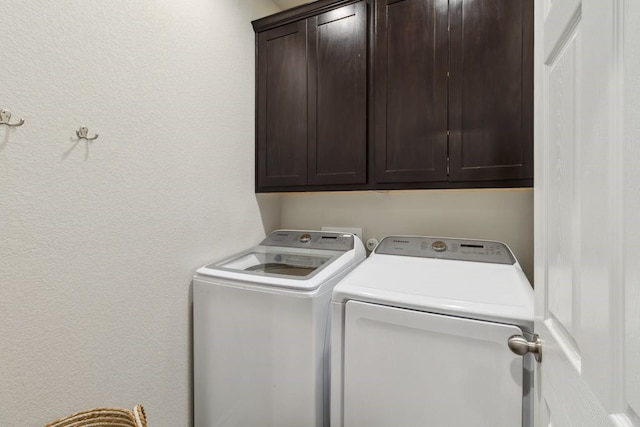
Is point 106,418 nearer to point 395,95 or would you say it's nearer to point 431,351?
point 431,351

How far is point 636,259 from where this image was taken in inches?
12.5

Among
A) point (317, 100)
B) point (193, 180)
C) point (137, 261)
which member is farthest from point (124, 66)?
point (317, 100)

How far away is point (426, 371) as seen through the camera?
0.95m

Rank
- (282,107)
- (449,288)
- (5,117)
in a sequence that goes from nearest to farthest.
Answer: (5,117) → (449,288) → (282,107)

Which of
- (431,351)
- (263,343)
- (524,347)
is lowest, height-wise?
(263,343)

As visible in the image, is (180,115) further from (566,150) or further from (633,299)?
(633,299)

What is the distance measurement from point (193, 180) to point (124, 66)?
21.3 inches

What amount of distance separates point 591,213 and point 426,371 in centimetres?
75

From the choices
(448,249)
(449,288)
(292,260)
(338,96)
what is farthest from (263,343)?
(338,96)

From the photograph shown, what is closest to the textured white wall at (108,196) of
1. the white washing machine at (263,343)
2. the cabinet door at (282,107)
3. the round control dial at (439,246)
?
the white washing machine at (263,343)

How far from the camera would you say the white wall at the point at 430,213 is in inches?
63.4

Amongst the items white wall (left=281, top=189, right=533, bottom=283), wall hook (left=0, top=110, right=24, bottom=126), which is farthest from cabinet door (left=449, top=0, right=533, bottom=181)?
wall hook (left=0, top=110, right=24, bottom=126)

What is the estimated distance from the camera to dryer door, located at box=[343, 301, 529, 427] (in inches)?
34.1

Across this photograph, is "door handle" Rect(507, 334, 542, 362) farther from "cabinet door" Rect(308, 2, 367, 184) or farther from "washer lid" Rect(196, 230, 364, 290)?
"cabinet door" Rect(308, 2, 367, 184)
